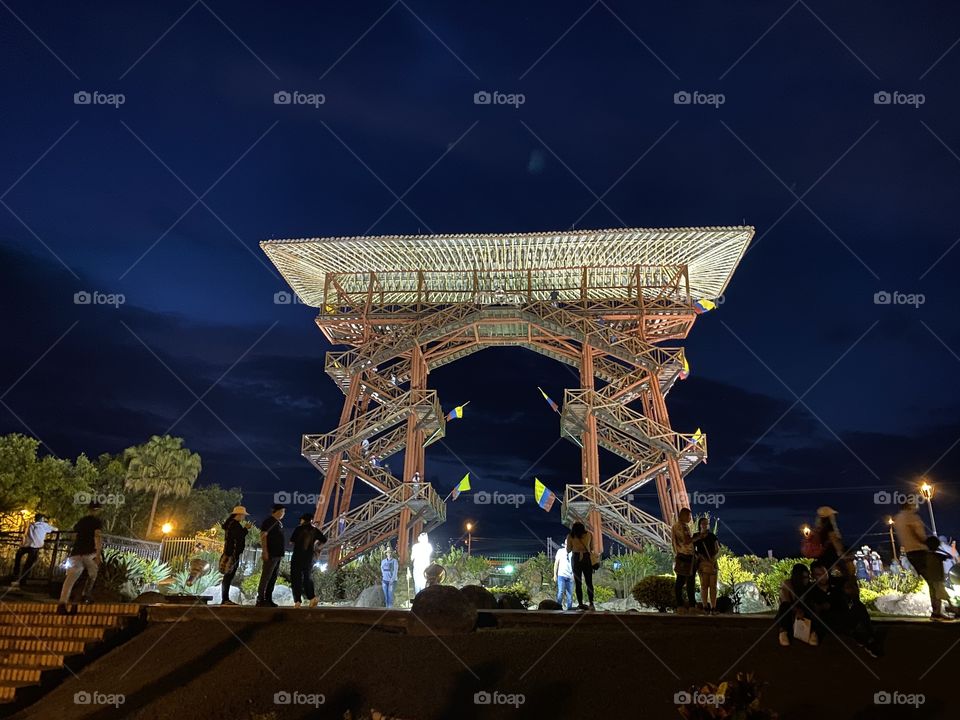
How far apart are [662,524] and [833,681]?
1873 cm

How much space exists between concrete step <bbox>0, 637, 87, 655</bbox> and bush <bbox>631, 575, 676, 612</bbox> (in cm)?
1184

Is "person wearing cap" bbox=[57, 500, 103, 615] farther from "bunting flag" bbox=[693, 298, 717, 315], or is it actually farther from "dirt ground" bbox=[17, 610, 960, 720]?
"bunting flag" bbox=[693, 298, 717, 315]

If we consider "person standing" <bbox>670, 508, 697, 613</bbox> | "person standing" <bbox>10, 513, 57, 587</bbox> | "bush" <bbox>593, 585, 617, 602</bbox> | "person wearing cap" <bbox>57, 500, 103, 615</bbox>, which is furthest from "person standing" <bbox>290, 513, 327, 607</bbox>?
"bush" <bbox>593, 585, 617, 602</bbox>

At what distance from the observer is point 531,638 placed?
29.3ft

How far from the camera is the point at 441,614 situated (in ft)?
30.7

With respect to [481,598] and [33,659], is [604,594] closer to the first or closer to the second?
[481,598]

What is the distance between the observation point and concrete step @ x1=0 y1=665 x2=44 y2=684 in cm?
873

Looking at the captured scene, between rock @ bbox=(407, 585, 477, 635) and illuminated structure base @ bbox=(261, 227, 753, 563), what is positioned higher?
illuminated structure base @ bbox=(261, 227, 753, 563)

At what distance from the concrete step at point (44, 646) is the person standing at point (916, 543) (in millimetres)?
12959

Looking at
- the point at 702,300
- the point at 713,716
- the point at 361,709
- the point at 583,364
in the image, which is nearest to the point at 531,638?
the point at 361,709

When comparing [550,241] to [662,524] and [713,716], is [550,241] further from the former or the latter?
[713,716]

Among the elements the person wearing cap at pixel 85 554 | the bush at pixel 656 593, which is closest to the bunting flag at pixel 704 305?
the bush at pixel 656 593

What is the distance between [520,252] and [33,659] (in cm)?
2383

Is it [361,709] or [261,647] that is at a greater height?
[261,647]
